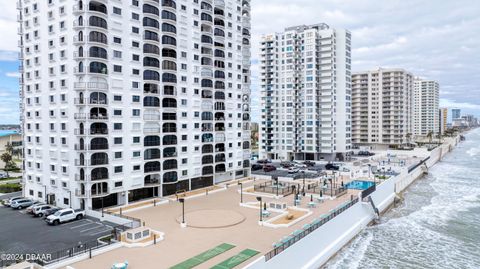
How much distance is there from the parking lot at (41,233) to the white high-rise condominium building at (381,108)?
136m

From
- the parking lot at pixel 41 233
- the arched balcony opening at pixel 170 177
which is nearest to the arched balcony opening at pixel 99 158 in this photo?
the parking lot at pixel 41 233

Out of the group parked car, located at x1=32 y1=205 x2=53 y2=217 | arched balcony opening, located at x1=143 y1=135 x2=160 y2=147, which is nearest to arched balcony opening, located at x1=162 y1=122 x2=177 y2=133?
arched balcony opening, located at x1=143 y1=135 x2=160 y2=147

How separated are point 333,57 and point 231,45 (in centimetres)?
4693

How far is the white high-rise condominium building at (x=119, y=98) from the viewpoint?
4675 cm

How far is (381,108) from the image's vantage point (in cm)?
14888

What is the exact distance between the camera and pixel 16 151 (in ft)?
390

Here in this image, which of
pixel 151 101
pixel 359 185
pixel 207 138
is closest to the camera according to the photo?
pixel 151 101

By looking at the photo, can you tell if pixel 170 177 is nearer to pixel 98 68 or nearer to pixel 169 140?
pixel 169 140

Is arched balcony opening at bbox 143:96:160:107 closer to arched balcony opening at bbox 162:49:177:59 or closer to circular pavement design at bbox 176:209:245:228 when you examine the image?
arched balcony opening at bbox 162:49:177:59

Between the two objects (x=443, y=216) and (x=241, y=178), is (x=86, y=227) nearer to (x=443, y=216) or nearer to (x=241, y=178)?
(x=241, y=178)

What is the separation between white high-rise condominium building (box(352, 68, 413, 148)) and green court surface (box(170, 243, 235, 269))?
135 metres

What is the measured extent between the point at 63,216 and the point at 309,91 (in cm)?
8309

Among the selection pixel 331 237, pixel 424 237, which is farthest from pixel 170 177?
pixel 424 237

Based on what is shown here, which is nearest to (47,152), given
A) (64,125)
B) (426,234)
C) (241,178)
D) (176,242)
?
(64,125)
